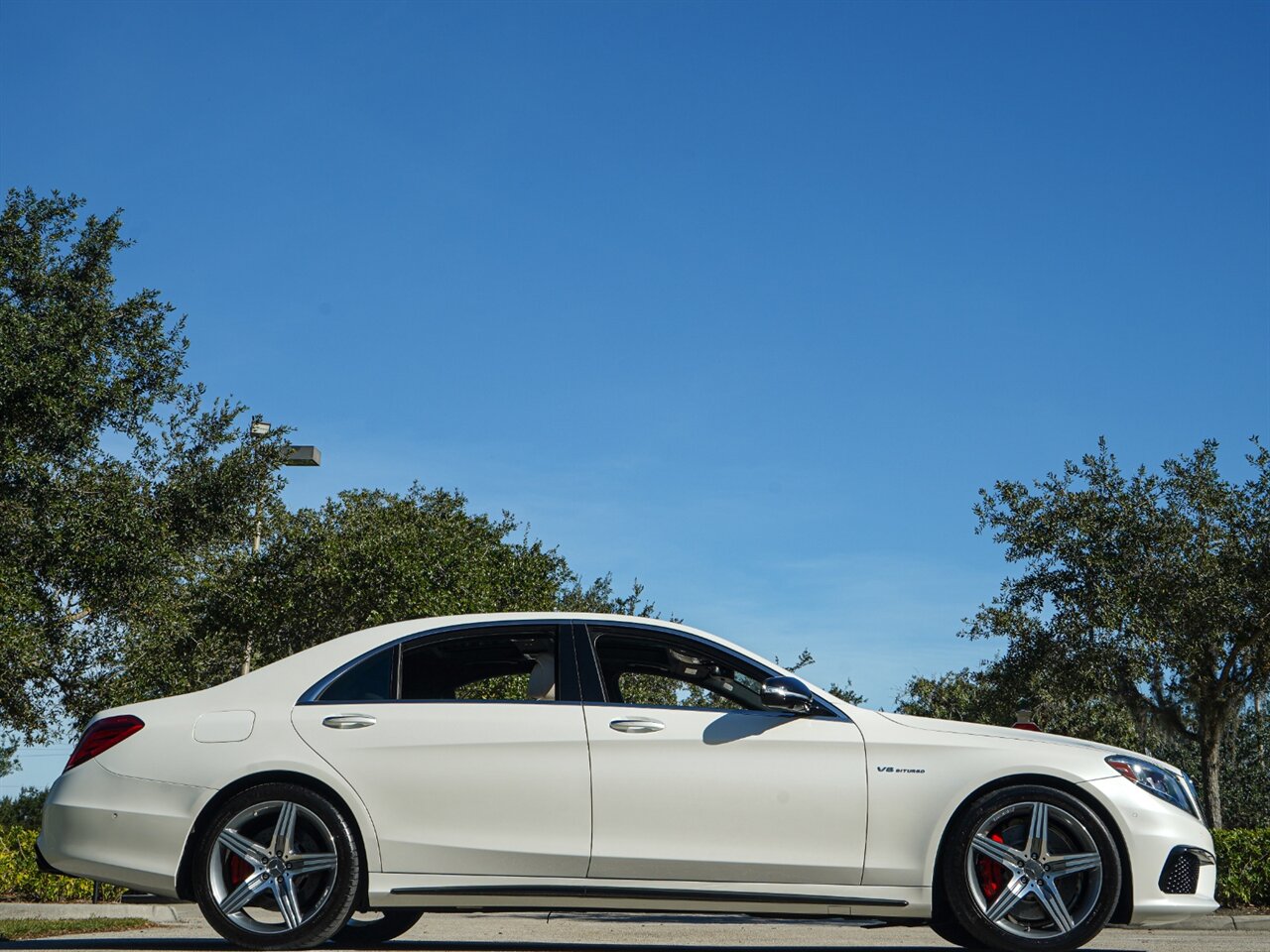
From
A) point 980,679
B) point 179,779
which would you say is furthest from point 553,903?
point 980,679

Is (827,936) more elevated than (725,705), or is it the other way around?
(725,705)

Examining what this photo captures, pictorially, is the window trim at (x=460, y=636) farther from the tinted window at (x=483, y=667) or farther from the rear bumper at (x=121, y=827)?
the rear bumper at (x=121, y=827)

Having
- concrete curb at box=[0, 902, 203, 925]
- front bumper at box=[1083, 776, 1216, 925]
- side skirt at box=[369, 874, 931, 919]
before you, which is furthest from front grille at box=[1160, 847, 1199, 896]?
concrete curb at box=[0, 902, 203, 925]

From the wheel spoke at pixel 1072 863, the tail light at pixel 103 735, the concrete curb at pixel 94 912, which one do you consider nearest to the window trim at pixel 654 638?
the wheel spoke at pixel 1072 863

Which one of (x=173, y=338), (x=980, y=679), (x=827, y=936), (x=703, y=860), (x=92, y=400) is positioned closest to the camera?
(x=703, y=860)

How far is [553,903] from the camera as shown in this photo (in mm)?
6418

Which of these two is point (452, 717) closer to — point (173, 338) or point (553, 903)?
point (553, 903)

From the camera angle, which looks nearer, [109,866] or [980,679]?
[109,866]

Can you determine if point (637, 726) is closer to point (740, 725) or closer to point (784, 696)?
point (740, 725)

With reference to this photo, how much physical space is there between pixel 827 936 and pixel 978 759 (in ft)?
25.5

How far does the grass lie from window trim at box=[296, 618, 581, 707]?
5.64m

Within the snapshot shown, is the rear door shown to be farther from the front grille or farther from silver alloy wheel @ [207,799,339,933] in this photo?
the front grille

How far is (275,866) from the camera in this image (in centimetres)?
650

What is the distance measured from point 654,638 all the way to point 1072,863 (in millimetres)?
2280
